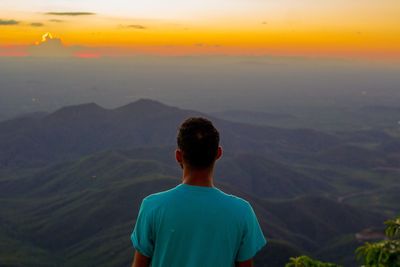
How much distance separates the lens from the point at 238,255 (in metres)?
6.77

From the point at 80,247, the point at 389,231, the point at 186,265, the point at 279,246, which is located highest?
the point at 186,265

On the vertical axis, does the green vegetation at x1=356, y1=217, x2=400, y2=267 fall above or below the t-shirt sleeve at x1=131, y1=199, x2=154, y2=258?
below

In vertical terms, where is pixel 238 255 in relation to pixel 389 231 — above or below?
above

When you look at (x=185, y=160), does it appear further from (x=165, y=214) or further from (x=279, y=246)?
(x=279, y=246)

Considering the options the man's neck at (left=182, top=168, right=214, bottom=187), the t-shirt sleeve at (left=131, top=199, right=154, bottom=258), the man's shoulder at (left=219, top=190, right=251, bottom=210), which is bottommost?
the t-shirt sleeve at (left=131, top=199, right=154, bottom=258)

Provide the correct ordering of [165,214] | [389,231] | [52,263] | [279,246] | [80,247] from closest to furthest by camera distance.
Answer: [165,214], [389,231], [279,246], [52,263], [80,247]

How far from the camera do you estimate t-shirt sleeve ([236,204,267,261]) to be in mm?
6637

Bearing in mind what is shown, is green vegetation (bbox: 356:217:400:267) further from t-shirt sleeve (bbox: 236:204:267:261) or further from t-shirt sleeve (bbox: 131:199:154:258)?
t-shirt sleeve (bbox: 131:199:154:258)

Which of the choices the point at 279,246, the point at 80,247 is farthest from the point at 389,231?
the point at 80,247

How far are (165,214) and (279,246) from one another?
148214 mm

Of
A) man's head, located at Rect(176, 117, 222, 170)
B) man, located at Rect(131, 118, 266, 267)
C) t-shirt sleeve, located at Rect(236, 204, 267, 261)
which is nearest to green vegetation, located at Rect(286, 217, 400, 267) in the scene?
t-shirt sleeve, located at Rect(236, 204, 267, 261)

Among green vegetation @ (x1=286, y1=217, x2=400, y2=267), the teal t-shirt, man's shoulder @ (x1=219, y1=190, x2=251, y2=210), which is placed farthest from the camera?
green vegetation @ (x1=286, y1=217, x2=400, y2=267)

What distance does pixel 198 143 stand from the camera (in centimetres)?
662

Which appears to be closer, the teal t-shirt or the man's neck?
the teal t-shirt
